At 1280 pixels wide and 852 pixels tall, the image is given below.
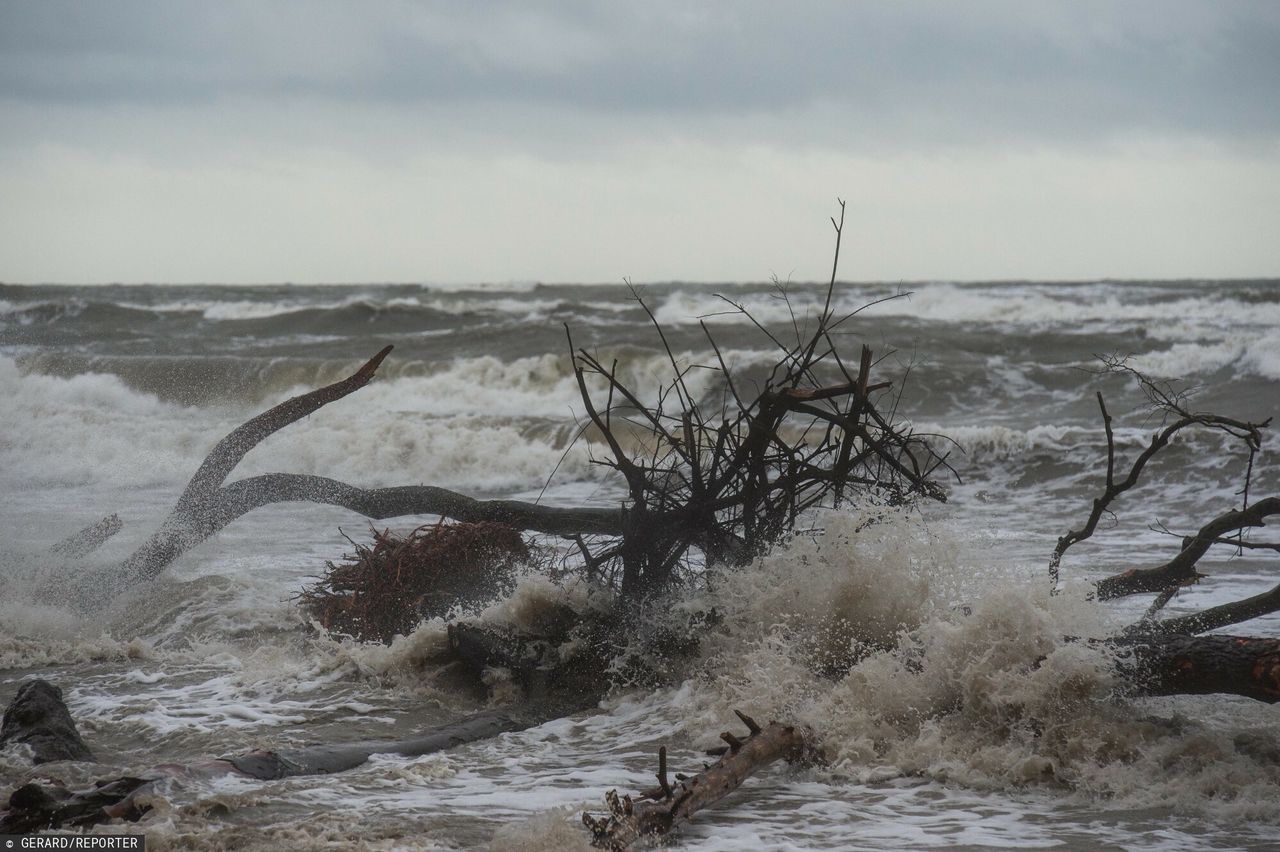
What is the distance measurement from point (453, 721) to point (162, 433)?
1337 cm

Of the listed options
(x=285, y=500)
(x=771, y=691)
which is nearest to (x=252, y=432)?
(x=285, y=500)

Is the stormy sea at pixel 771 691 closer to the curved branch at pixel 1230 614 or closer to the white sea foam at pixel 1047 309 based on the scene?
the curved branch at pixel 1230 614

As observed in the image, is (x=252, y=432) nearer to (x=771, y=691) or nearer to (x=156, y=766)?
(x=156, y=766)

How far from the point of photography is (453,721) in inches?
185

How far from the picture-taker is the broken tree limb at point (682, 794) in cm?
318

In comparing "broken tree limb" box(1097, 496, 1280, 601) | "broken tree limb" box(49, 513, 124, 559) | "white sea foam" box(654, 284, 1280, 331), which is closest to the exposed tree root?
"broken tree limb" box(49, 513, 124, 559)

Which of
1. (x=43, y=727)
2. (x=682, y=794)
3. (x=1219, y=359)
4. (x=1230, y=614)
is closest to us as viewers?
(x=682, y=794)

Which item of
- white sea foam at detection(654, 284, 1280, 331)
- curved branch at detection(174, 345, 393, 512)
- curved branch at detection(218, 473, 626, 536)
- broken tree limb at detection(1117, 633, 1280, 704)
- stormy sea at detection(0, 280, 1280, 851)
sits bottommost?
stormy sea at detection(0, 280, 1280, 851)

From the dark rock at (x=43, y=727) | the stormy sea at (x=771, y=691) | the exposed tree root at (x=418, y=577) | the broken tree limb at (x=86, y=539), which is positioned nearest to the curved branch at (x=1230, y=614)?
the stormy sea at (x=771, y=691)

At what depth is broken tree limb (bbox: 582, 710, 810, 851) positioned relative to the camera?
3178 millimetres

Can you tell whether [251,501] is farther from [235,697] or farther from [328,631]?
[235,697]

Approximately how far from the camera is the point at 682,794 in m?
3.32

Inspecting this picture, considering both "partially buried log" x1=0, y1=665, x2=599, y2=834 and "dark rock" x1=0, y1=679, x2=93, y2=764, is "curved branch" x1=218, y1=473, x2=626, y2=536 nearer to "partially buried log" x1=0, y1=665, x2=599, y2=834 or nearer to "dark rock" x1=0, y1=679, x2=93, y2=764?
"partially buried log" x1=0, y1=665, x2=599, y2=834

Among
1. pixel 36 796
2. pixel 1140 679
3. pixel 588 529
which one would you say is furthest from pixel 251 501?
pixel 1140 679
